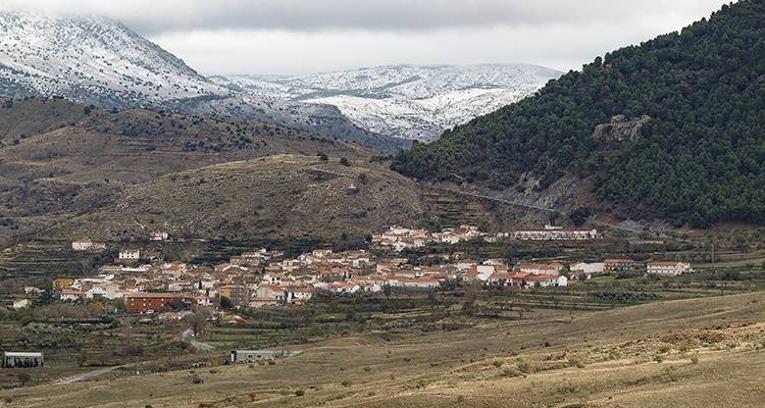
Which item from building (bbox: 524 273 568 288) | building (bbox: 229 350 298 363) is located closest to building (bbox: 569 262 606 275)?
building (bbox: 524 273 568 288)

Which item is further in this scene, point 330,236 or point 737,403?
point 330,236

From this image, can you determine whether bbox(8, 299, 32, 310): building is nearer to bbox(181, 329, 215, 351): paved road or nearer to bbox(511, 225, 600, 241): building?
bbox(181, 329, 215, 351): paved road

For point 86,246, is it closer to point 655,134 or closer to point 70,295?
point 70,295

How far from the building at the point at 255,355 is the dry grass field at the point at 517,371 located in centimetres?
172

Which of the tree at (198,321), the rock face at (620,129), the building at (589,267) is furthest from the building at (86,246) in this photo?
the rock face at (620,129)

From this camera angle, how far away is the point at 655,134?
520 ft

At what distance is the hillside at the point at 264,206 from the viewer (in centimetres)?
15512

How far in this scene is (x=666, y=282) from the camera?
345ft

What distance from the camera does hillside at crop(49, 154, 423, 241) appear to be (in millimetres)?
155125

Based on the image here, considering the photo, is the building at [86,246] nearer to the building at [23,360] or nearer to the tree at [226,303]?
the tree at [226,303]

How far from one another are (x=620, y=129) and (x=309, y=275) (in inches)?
2104

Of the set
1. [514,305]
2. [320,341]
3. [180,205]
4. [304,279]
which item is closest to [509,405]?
[320,341]

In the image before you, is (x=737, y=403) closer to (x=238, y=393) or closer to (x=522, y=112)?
(x=238, y=393)

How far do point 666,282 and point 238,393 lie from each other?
53.5 m
